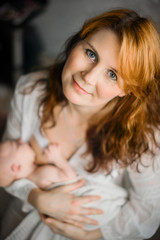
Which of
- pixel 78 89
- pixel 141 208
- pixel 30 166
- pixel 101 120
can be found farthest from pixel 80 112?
pixel 141 208

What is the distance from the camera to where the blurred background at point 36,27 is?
146 centimetres

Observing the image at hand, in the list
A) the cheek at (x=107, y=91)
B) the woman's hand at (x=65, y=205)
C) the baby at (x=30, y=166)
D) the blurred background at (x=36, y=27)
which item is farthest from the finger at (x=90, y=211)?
the blurred background at (x=36, y=27)

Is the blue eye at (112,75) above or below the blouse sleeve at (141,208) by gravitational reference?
above

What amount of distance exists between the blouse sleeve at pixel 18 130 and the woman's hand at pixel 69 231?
0.13m

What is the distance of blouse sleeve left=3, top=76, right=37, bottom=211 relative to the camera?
927 millimetres

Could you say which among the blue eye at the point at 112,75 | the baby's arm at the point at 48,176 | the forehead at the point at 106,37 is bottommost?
the baby's arm at the point at 48,176

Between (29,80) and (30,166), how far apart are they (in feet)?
1.26

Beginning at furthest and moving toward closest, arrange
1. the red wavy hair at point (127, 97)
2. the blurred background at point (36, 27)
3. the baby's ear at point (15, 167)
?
the blurred background at point (36, 27) < the baby's ear at point (15, 167) < the red wavy hair at point (127, 97)

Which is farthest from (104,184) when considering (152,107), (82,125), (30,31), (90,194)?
(30,31)

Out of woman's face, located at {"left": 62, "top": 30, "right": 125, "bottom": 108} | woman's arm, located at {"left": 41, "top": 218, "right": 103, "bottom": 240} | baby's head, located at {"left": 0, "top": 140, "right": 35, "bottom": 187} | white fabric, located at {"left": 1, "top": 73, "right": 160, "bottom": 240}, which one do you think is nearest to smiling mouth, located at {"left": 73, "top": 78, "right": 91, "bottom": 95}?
woman's face, located at {"left": 62, "top": 30, "right": 125, "bottom": 108}

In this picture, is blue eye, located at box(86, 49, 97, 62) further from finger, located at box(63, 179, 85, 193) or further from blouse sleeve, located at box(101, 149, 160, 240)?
finger, located at box(63, 179, 85, 193)

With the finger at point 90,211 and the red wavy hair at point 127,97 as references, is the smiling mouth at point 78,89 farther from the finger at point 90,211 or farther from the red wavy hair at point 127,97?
the finger at point 90,211

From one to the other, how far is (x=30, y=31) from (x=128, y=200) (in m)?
1.57

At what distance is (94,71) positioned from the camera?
63 centimetres
